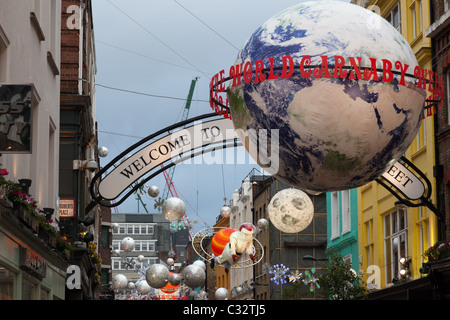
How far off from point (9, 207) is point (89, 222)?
6454mm

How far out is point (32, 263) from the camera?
12.5 metres

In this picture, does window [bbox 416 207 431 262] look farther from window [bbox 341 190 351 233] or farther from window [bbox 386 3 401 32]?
window [bbox 341 190 351 233]

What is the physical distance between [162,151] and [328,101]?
8037mm

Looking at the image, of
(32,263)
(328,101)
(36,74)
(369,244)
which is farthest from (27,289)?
(369,244)

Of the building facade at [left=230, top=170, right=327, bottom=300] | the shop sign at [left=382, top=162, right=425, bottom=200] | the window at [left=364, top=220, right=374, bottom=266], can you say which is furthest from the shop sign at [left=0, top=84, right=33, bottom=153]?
the building facade at [left=230, top=170, right=327, bottom=300]

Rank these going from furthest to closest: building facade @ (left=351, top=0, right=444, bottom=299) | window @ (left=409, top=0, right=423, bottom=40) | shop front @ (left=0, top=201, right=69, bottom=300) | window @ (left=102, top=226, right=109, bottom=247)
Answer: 1. window @ (left=102, top=226, right=109, bottom=247)
2. window @ (left=409, top=0, right=423, bottom=40)
3. building facade @ (left=351, top=0, right=444, bottom=299)
4. shop front @ (left=0, top=201, right=69, bottom=300)

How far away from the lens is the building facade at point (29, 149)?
10.3 m

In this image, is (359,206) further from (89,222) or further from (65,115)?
(89,222)

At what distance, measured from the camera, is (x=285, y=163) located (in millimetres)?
5801

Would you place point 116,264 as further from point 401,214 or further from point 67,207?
point 67,207

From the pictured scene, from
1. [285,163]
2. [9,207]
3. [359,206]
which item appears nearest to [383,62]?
[285,163]

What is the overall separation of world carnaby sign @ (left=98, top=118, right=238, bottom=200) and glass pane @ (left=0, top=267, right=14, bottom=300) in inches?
94.6

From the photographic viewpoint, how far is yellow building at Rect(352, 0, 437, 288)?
2492 centimetres

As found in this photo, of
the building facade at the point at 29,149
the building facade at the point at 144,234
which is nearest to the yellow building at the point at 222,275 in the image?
the building facade at the point at 29,149
